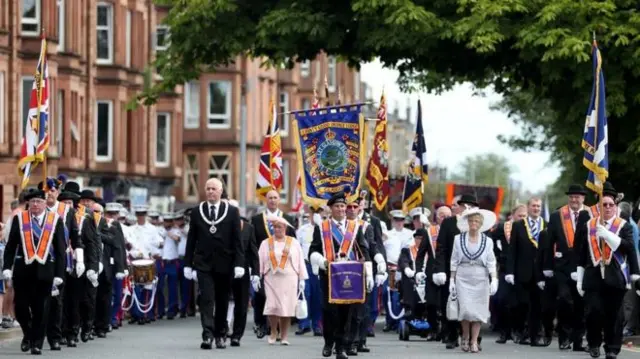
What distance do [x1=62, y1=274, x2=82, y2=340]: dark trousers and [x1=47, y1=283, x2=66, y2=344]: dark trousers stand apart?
78cm

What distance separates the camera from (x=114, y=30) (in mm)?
61062

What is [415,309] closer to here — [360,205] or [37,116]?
[360,205]

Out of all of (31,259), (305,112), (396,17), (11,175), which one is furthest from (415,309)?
(11,175)

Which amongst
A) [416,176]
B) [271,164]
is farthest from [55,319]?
[416,176]

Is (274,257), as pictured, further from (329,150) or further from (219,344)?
(329,150)

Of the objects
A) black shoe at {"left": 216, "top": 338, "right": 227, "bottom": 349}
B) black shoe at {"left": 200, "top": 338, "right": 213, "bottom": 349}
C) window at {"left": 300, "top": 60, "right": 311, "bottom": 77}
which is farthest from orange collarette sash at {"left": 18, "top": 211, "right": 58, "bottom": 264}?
window at {"left": 300, "top": 60, "right": 311, "bottom": 77}

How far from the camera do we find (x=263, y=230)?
26.5 metres

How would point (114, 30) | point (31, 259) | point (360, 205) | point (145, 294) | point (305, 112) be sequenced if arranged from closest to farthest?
point (31, 259) < point (360, 205) < point (305, 112) < point (145, 294) < point (114, 30)

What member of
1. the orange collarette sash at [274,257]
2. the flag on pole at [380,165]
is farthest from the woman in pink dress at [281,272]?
the flag on pole at [380,165]

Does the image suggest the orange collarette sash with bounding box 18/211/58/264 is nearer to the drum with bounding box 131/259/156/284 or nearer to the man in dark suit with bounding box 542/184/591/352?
the man in dark suit with bounding box 542/184/591/352

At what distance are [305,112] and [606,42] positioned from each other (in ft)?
18.0

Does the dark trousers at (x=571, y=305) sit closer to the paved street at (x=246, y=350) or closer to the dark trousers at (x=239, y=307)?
the paved street at (x=246, y=350)

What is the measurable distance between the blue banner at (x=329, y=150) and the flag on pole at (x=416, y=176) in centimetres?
517

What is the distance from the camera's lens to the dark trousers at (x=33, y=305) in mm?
21375
